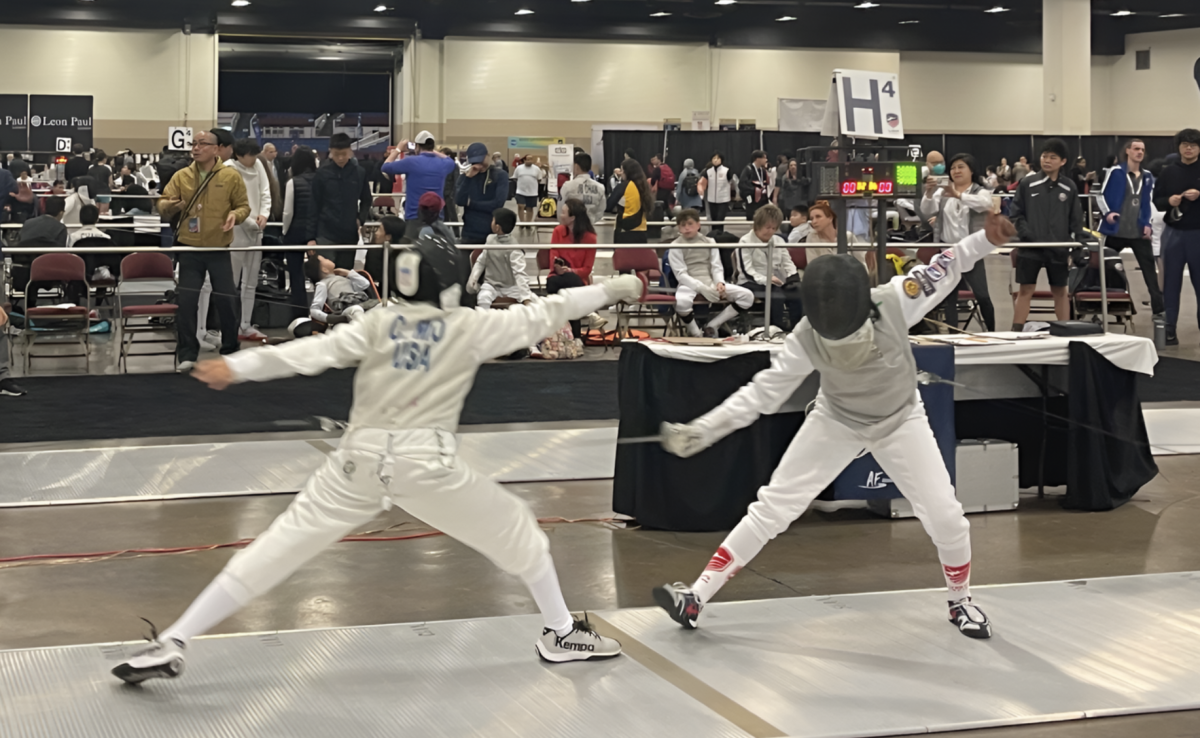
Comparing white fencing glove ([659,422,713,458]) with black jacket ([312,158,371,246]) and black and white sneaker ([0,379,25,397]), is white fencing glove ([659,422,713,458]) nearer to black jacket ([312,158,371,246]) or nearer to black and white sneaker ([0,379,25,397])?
black and white sneaker ([0,379,25,397])

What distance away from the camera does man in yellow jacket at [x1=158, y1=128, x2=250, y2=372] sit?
9.03 meters

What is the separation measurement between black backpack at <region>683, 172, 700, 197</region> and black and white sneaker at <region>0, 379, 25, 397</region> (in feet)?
42.2

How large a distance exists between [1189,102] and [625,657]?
34.8 metres

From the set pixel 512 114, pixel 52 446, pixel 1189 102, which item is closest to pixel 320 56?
pixel 512 114

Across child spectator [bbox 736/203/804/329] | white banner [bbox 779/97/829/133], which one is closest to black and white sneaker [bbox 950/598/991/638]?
child spectator [bbox 736/203/804/329]

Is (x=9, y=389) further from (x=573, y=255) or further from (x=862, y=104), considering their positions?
(x=862, y=104)

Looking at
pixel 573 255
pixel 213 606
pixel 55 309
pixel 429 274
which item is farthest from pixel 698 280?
pixel 213 606

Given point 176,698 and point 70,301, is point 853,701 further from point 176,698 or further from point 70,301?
point 70,301

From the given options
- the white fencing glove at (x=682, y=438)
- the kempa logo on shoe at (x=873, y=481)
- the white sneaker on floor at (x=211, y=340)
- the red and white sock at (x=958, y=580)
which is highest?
the white sneaker on floor at (x=211, y=340)

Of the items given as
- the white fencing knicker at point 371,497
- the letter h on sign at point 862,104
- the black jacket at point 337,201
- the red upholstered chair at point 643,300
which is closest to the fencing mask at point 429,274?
the white fencing knicker at point 371,497

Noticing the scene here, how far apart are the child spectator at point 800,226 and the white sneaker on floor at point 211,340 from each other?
443 centimetres

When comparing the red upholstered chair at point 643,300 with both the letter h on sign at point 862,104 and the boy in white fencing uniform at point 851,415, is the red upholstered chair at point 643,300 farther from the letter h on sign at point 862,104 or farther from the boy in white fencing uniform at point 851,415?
the boy in white fencing uniform at point 851,415

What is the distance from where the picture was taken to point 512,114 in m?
31.7

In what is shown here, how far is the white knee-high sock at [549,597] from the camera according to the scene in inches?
146
